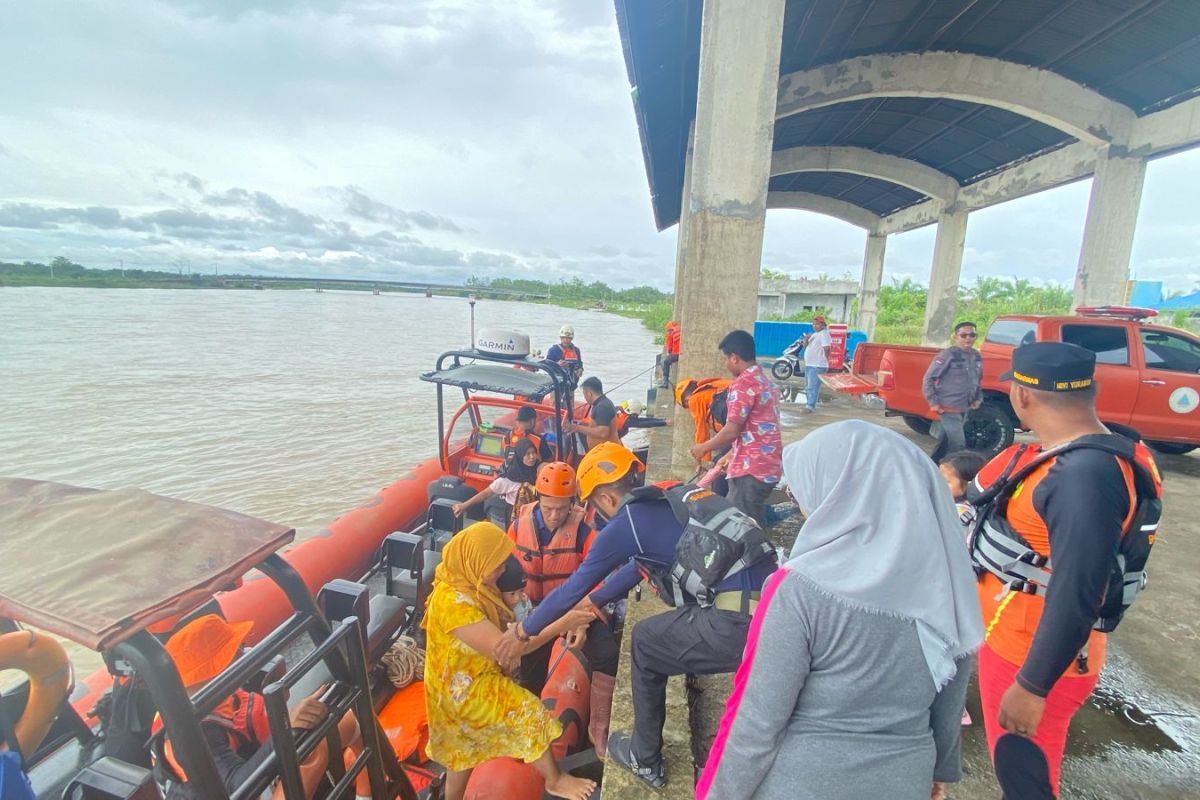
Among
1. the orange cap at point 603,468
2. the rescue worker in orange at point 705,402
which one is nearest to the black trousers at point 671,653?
the orange cap at point 603,468

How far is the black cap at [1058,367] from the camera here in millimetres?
1651

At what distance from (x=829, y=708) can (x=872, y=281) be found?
71.3 feet

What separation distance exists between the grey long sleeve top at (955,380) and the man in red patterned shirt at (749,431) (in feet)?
8.56

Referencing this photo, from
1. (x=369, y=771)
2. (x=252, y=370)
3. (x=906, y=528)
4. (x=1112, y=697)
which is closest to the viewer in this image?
(x=906, y=528)

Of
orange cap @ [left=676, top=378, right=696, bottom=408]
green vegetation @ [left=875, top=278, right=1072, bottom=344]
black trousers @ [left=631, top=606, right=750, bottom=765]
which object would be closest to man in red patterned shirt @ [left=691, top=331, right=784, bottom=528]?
orange cap @ [left=676, top=378, right=696, bottom=408]

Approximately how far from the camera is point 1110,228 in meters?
10.1

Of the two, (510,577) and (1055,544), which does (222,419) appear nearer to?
(510,577)

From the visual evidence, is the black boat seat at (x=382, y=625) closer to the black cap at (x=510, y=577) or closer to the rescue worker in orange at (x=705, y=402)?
the black cap at (x=510, y=577)

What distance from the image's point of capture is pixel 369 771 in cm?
188

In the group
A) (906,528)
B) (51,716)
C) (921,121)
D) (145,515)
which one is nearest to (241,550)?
(145,515)

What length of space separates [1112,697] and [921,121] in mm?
13093

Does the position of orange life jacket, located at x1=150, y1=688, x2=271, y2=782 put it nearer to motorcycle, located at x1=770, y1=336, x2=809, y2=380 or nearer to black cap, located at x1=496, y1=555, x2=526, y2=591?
black cap, located at x1=496, y1=555, x2=526, y2=591

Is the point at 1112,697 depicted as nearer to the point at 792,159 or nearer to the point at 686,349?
the point at 686,349

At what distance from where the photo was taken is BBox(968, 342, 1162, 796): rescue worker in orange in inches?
57.2
